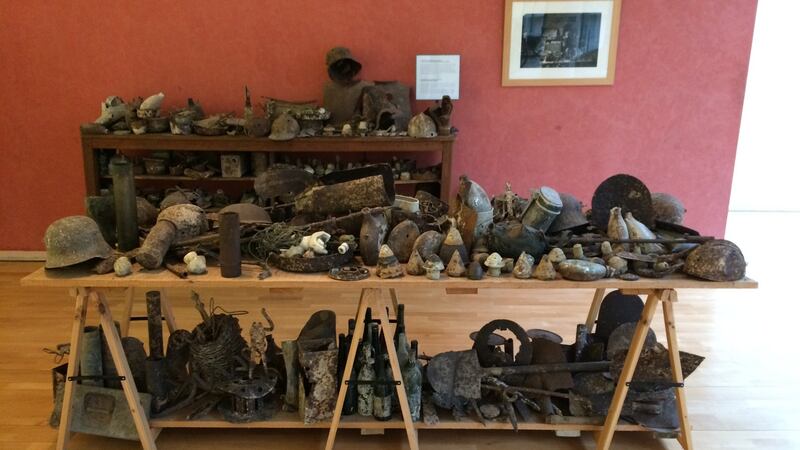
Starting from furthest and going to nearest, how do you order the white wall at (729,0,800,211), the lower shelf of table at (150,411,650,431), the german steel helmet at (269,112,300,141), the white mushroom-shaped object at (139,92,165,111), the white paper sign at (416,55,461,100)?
the white wall at (729,0,800,211) → the white paper sign at (416,55,461,100) → the white mushroom-shaped object at (139,92,165,111) → the german steel helmet at (269,112,300,141) → the lower shelf of table at (150,411,650,431)

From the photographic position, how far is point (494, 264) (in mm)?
2344

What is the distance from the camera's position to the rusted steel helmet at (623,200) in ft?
8.98

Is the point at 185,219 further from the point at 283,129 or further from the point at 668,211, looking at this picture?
the point at 668,211

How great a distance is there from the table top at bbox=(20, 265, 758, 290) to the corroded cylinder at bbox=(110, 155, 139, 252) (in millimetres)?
239

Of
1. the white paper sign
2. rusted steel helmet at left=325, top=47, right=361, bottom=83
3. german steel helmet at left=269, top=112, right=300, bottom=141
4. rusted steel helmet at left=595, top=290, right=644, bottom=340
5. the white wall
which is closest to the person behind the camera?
rusted steel helmet at left=595, top=290, right=644, bottom=340

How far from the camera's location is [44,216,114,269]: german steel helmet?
226cm

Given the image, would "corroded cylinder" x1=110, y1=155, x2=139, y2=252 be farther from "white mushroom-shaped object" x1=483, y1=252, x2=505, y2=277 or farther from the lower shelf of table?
"white mushroom-shaped object" x1=483, y1=252, x2=505, y2=277

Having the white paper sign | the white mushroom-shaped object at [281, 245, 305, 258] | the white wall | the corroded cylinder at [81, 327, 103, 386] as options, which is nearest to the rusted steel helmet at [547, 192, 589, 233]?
the white mushroom-shaped object at [281, 245, 305, 258]

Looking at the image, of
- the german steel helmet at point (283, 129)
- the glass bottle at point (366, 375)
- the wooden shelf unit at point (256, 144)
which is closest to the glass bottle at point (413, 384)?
the glass bottle at point (366, 375)

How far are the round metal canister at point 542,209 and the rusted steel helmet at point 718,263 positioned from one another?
1.92 feet

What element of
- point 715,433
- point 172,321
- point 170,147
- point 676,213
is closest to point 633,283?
point 676,213

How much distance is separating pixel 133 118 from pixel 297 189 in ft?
7.64

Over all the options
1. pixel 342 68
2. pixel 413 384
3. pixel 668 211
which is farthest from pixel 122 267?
pixel 342 68

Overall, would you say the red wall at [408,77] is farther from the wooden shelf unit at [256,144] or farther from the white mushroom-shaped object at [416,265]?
the white mushroom-shaped object at [416,265]
